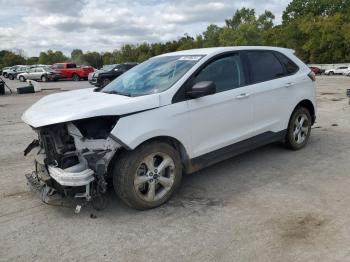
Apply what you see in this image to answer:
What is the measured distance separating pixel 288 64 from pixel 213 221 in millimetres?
3345

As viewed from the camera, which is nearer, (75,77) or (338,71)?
(75,77)

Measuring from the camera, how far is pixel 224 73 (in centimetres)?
512

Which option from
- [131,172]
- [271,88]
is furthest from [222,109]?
[131,172]

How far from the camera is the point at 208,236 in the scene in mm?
3697

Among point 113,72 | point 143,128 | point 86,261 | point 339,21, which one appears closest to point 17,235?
point 86,261

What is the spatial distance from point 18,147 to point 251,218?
5127 millimetres

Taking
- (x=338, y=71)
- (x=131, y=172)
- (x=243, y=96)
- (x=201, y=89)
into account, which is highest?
(x=201, y=89)

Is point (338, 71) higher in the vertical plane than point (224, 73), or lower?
lower

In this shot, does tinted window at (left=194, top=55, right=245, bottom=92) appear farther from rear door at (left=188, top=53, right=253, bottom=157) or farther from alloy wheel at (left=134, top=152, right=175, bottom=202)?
alloy wheel at (left=134, top=152, right=175, bottom=202)

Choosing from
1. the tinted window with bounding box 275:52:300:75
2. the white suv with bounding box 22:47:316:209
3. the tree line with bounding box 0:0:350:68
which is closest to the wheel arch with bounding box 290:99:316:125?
the tinted window with bounding box 275:52:300:75

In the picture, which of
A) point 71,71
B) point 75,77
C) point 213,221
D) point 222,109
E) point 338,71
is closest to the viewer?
point 213,221

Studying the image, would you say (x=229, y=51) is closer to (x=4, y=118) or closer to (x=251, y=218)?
(x=251, y=218)

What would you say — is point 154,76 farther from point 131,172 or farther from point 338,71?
point 338,71

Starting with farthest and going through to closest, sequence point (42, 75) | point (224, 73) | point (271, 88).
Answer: point (42, 75) < point (271, 88) < point (224, 73)
